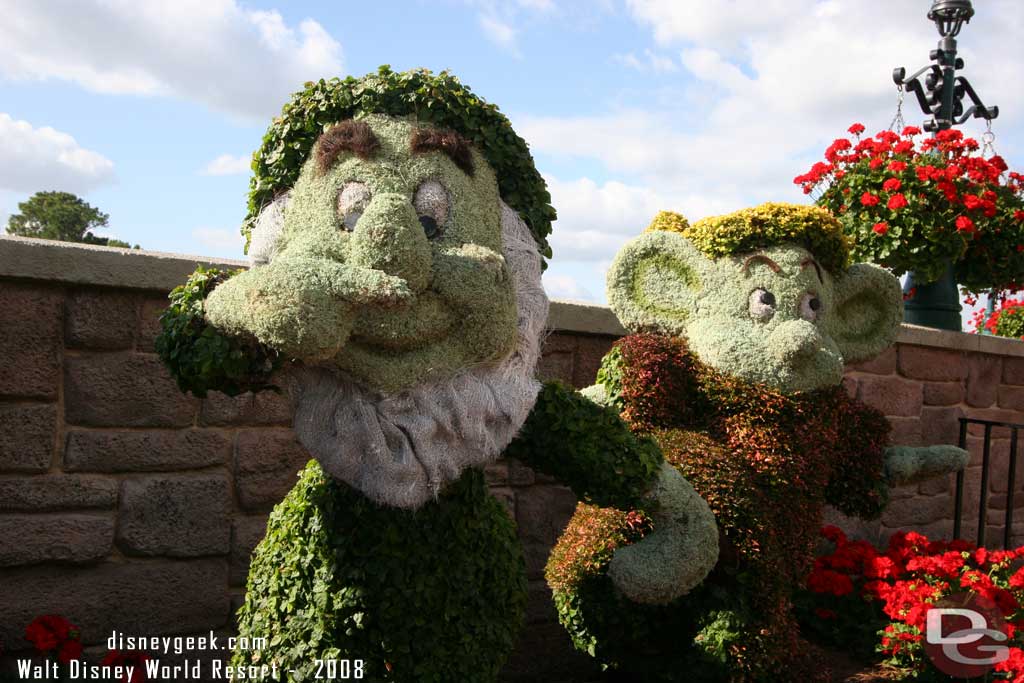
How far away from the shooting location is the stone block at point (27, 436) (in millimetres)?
2740

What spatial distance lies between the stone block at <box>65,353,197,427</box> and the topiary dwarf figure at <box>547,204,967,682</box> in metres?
1.45

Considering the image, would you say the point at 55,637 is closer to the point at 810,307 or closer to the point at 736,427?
the point at 736,427

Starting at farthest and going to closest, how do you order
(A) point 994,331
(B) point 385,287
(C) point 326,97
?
(A) point 994,331, (C) point 326,97, (B) point 385,287

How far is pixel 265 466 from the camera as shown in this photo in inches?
126

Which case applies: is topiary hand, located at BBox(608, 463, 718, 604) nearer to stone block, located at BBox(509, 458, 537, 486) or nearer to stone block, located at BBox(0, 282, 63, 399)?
stone block, located at BBox(509, 458, 537, 486)

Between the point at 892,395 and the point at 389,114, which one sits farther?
the point at 892,395

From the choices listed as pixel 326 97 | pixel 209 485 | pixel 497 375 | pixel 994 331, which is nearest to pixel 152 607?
pixel 209 485

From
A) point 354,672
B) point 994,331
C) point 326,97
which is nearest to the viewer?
point 354,672

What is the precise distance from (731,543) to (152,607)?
1.94 meters

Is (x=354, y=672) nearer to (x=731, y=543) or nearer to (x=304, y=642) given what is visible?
(x=304, y=642)

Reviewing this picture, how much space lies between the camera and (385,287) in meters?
1.98

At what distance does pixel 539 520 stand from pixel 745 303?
1.35 meters

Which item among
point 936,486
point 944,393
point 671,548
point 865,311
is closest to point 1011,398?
point 944,393

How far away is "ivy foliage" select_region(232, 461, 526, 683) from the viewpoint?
219cm
